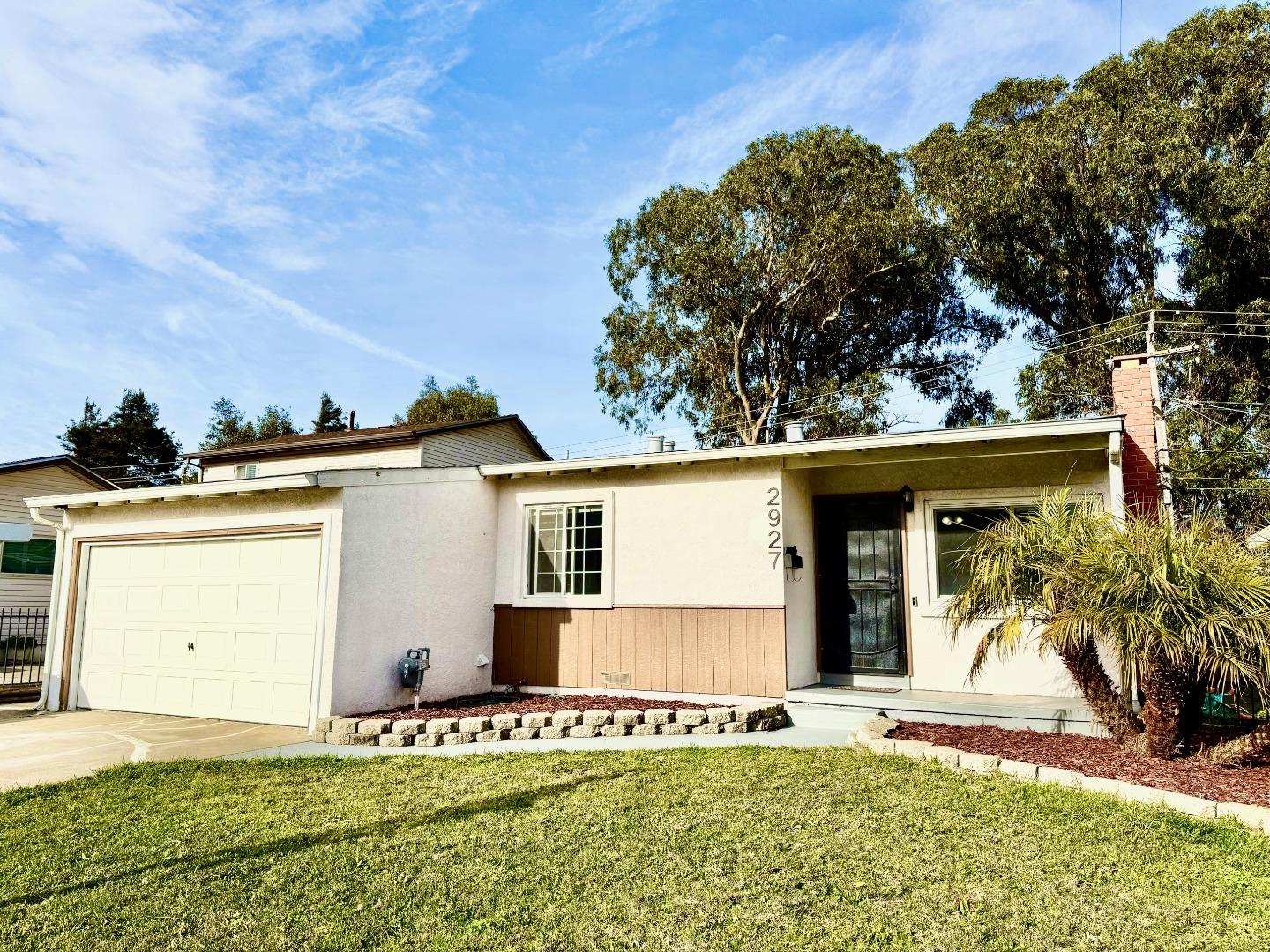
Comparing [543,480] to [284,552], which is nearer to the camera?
[284,552]

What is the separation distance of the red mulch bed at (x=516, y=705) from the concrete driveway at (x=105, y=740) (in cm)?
106

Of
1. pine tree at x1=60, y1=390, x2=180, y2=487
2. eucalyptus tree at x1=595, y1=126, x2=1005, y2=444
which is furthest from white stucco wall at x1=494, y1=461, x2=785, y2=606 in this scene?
pine tree at x1=60, y1=390, x2=180, y2=487

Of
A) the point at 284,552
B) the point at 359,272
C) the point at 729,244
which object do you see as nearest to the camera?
the point at 284,552

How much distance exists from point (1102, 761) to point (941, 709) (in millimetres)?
1657

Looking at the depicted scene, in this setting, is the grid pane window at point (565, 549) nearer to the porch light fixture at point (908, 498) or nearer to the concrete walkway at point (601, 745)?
the concrete walkway at point (601, 745)

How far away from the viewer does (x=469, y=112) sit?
11594 mm

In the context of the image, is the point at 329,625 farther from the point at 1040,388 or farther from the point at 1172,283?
the point at 1172,283

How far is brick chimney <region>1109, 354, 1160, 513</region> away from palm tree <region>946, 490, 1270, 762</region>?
3.36 ft

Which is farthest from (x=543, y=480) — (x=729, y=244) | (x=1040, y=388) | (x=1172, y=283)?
(x=1172, y=283)

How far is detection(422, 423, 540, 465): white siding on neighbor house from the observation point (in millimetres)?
18266

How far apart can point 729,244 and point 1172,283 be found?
10624 millimetres

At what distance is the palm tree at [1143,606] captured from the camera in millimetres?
4969

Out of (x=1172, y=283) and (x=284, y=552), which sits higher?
(x=1172, y=283)

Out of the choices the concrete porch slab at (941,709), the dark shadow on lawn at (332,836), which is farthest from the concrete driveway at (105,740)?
the concrete porch slab at (941,709)
